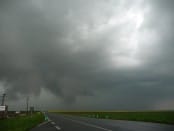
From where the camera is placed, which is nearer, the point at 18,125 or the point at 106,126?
the point at 106,126

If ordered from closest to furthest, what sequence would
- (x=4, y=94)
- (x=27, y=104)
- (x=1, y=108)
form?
1. (x=1, y=108)
2. (x=4, y=94)
3. (x=27, y=104)

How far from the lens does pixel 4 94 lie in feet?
307

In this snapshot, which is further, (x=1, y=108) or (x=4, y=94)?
(x=4, y=94)

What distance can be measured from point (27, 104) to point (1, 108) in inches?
1156

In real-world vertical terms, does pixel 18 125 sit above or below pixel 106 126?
above

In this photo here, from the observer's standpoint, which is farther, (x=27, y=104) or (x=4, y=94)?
(x=27, y=104)

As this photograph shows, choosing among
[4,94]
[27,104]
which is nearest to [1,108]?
[4,94]

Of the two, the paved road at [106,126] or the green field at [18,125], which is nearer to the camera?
A: the paved road at [106,126]

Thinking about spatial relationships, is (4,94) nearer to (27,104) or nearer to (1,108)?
(1,108)

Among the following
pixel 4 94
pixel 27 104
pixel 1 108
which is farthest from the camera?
pixel 27 104

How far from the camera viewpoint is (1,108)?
8750 cm

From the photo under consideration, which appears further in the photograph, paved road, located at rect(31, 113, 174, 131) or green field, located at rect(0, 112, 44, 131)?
green field, located at rect(0, 112, 44, 131)

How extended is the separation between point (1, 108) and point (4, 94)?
732 cm

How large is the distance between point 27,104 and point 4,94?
956 inches
